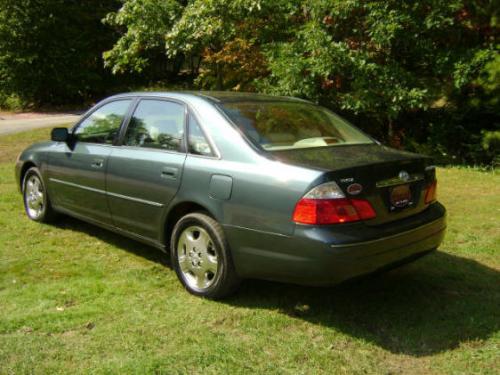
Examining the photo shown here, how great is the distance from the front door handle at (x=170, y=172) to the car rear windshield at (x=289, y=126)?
1.93 feet

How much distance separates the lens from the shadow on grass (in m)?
3.60

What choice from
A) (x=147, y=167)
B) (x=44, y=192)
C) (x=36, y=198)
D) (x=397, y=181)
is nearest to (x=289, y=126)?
(x=397, y=181)

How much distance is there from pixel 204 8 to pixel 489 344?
902 centimetres

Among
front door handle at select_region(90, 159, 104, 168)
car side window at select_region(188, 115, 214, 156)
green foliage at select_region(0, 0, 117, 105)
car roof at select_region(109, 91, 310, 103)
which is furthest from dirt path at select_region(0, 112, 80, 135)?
car side window at select_region(188, 115, 214, 156)

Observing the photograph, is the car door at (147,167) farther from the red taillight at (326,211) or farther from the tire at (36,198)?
the tire at (36,198)

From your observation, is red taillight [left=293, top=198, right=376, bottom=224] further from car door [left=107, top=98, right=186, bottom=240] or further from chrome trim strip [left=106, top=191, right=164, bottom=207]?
chrome trim strip [left=106, top=191, right=164, bottom=207]

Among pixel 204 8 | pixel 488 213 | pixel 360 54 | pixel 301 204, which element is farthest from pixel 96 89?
pixel 301 204

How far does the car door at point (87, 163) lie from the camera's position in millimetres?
5094

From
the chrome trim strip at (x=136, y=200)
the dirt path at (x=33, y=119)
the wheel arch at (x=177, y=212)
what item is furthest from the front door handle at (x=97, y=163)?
the dirt path at (x=33, y=119)

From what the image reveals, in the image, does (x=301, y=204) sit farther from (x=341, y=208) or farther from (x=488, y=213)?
(x=488, y=213)

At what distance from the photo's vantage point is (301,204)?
3.50 m

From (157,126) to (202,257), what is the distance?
1241 millimetres

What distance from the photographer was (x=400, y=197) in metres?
3.86

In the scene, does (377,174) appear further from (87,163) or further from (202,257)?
(87,163)
